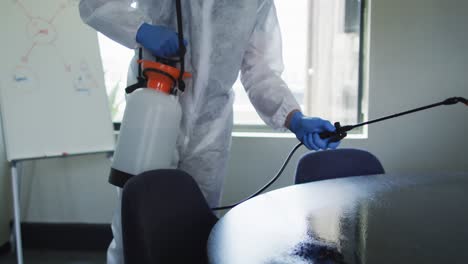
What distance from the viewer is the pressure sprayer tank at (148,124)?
115cm

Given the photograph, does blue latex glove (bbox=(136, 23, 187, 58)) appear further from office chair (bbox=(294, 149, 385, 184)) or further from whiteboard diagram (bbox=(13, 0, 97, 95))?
whiteboard diagram (bbox=(13, 0, 97, 95))

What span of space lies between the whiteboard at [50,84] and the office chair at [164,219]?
4.11 feet

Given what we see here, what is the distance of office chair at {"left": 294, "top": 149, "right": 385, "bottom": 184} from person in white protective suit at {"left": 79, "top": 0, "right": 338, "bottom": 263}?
10.0 inches

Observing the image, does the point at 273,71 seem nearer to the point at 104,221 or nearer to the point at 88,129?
the point at 88,129

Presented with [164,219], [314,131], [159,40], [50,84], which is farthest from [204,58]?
[50,84]

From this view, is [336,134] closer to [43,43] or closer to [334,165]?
[334,165]

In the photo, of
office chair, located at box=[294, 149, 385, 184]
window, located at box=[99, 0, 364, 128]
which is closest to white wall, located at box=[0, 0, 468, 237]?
window, located at box=[99, 0, 364, 128]

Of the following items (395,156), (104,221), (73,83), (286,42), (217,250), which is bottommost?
(104,221)

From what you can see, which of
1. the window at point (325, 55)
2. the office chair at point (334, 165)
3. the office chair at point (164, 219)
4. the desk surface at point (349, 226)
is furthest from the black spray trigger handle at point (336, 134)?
the window at point (325, 55)

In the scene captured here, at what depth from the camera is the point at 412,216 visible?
3.12ft

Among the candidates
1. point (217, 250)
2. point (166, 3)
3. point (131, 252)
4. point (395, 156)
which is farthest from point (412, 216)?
point (395, 156)

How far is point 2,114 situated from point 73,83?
380mm

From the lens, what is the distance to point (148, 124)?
115cm

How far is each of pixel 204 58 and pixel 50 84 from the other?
1.14m
